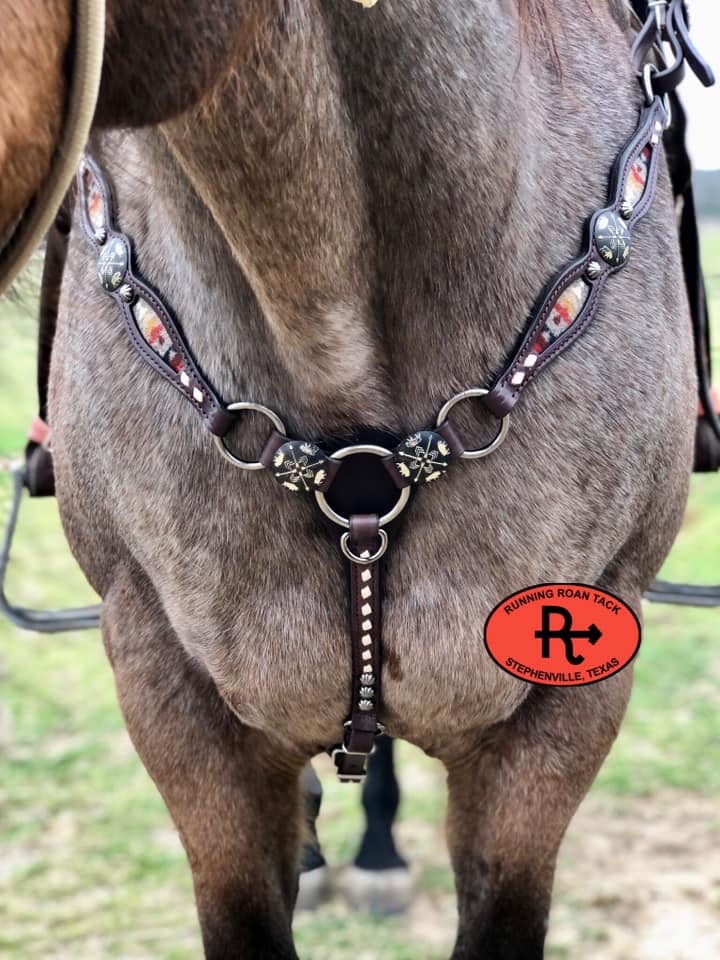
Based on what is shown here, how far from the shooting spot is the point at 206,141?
31.5 inches

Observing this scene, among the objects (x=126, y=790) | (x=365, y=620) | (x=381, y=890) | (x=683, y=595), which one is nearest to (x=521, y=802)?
(x=365, y=620)

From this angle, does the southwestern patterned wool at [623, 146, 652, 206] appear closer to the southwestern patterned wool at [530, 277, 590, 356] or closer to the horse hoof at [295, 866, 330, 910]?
the southwestern patterned wool at [530, 277, 590, 356]

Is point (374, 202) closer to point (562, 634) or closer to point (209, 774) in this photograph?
point (562, 634)

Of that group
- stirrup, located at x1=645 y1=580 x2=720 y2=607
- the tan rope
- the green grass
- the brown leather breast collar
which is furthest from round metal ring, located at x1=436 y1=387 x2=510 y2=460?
the green grass

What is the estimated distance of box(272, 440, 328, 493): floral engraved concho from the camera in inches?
38.8

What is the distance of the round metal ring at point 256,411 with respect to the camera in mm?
1000

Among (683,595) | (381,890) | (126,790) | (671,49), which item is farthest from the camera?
(126,790)

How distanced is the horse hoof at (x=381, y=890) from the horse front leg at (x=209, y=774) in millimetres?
878

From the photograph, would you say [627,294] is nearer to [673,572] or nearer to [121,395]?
[121,395]

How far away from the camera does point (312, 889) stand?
2.19m

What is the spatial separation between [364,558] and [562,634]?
0.24m

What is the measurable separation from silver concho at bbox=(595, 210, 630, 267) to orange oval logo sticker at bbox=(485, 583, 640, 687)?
316 mm

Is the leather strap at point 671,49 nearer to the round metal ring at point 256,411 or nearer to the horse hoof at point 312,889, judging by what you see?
the round metal ring at point 256,411

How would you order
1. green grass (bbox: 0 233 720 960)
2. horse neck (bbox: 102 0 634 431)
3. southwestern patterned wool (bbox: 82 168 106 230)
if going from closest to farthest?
horse neck (bbox: 102 0 634 431) < southwestern patterned wool (bbox: 82 168 106 230) < green grass (bbox: 0 233 720 960)
